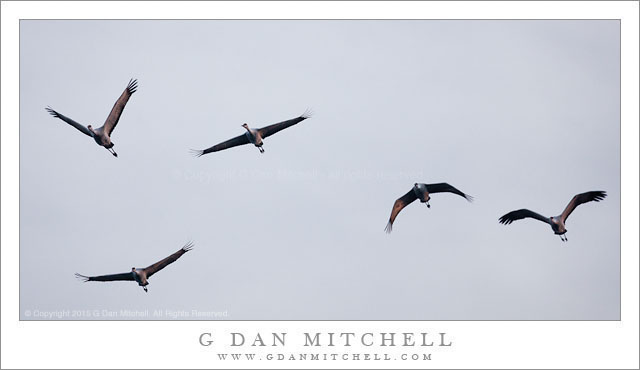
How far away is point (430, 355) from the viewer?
198 ft

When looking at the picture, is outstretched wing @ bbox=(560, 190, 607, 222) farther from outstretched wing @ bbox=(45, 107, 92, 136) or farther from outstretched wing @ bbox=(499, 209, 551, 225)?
outstretched wing @ bbox=(45, 107, 92, 136)

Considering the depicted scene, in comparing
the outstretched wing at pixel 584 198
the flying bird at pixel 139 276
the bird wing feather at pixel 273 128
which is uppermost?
the bird wing feather at pixel 273 128

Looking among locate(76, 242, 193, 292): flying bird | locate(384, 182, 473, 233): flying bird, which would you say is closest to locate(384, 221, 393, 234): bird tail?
locate(384, 182, 473, 233): flying bird

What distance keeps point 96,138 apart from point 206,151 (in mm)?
4381

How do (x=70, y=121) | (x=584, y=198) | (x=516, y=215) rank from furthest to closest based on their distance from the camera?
(x=516, y=215) < (x=584, y=198) < (x=70, y=121)

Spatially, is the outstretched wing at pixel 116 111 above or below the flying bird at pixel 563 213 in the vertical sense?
above

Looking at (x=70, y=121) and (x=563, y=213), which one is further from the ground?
(x=70, y=121)

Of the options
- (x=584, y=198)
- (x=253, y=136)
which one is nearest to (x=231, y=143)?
(x=253, y=136)

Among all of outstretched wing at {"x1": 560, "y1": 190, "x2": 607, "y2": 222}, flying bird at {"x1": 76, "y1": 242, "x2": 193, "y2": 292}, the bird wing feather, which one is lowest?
flying bird at {"x1": 76, "y1": 242, "x2": 193, "y2": 292}

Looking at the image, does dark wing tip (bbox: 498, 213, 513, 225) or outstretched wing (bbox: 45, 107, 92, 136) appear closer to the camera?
outstretched wing (bbox: 45, 107, 92, 136)

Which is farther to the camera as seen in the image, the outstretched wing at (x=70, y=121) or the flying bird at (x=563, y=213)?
the flying bird at (x=563, y=213)

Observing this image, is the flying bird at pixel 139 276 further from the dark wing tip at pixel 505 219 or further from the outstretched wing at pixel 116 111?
the dark wing tip at pixel 505 219

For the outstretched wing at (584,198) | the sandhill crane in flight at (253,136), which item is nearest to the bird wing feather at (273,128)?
the sandhill crane in flight at (253,136)

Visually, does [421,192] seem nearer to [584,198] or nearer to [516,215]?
[516,215]
